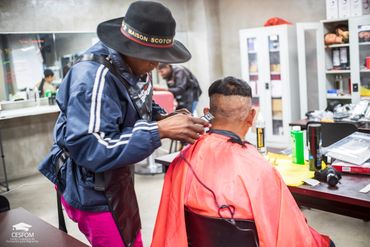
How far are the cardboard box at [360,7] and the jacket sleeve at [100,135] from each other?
452 centimetres

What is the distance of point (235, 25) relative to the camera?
22.6ft

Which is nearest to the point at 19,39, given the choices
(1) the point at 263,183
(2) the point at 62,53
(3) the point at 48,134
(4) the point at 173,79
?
(2) the point at 62,53

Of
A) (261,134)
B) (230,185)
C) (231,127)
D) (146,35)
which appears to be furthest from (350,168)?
(146,35)

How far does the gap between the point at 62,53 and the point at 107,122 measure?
4.54m

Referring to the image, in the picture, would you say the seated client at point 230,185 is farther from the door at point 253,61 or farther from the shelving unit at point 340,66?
the door at point 253,61

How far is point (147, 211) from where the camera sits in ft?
12.0

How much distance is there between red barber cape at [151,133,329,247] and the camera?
1.33 meters

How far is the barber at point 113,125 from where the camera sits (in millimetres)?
1192

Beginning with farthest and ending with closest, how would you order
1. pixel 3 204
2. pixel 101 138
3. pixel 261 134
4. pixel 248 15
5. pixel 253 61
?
pixel 248 15
pixel 253 61
pixel 261 134
pixel 3 204
pixel 101 138

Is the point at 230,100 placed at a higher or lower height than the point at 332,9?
lower

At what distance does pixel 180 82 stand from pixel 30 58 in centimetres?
202

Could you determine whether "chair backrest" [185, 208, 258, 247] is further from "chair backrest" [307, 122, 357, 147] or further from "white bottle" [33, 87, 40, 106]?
"white bottle" [33, 87, 40, 106]

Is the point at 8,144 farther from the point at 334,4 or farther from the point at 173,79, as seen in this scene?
the point at 334,4

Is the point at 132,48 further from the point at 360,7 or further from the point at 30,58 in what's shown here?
the point at 360,7
